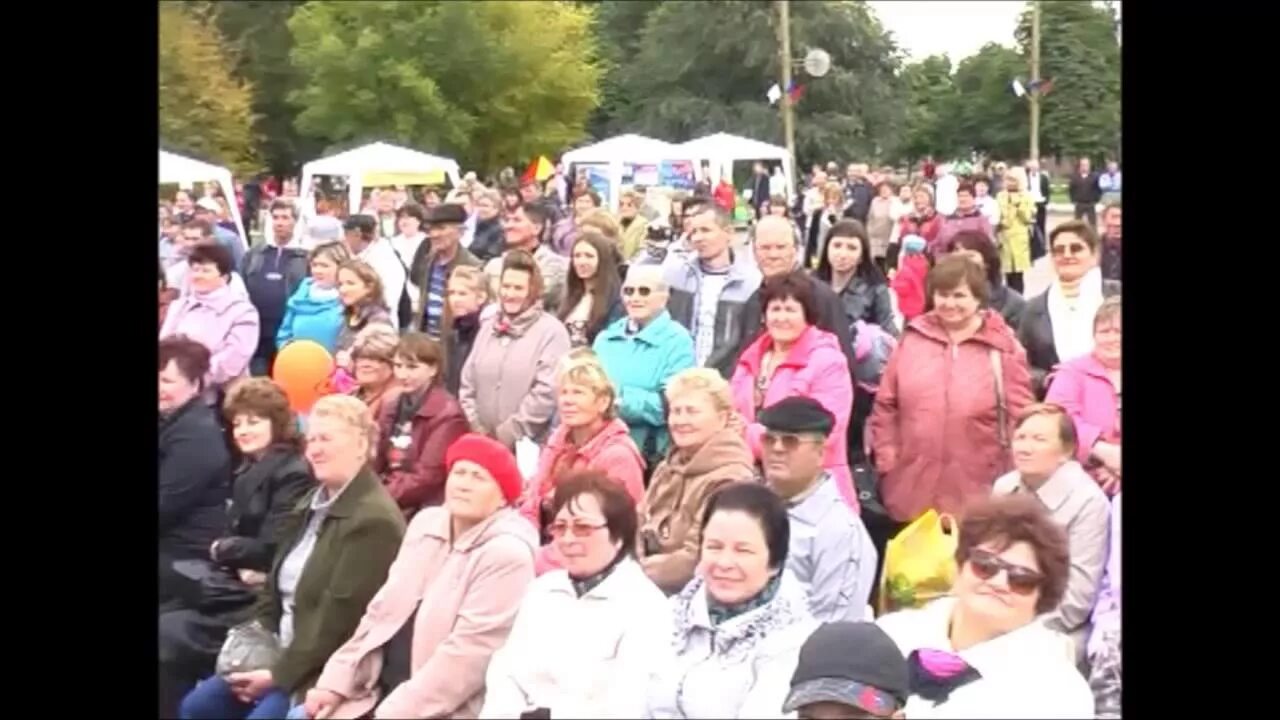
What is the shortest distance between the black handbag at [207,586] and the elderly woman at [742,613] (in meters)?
1.01

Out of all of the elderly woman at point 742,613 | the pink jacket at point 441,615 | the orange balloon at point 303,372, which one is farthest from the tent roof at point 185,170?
the elderly woman at point 742,613

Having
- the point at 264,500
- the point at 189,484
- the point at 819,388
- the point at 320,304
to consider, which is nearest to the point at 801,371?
the point at 819,388

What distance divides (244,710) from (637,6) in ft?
6.07

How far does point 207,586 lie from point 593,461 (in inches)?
36.4

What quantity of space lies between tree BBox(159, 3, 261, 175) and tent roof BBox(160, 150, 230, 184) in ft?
0.06

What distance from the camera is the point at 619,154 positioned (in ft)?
14.4

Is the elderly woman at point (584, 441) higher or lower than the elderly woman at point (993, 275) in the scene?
lower

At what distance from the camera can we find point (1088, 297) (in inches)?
166

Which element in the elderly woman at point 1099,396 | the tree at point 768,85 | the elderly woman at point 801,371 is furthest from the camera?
the tree at point 768,85

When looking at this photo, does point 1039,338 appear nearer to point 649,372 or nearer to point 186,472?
point 649,372

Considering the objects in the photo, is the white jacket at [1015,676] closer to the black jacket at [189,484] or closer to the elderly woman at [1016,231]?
the elderly woman at [1016,231]

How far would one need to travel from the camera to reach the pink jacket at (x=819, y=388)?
4.29 meters

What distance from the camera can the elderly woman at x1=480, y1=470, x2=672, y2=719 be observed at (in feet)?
14.2
